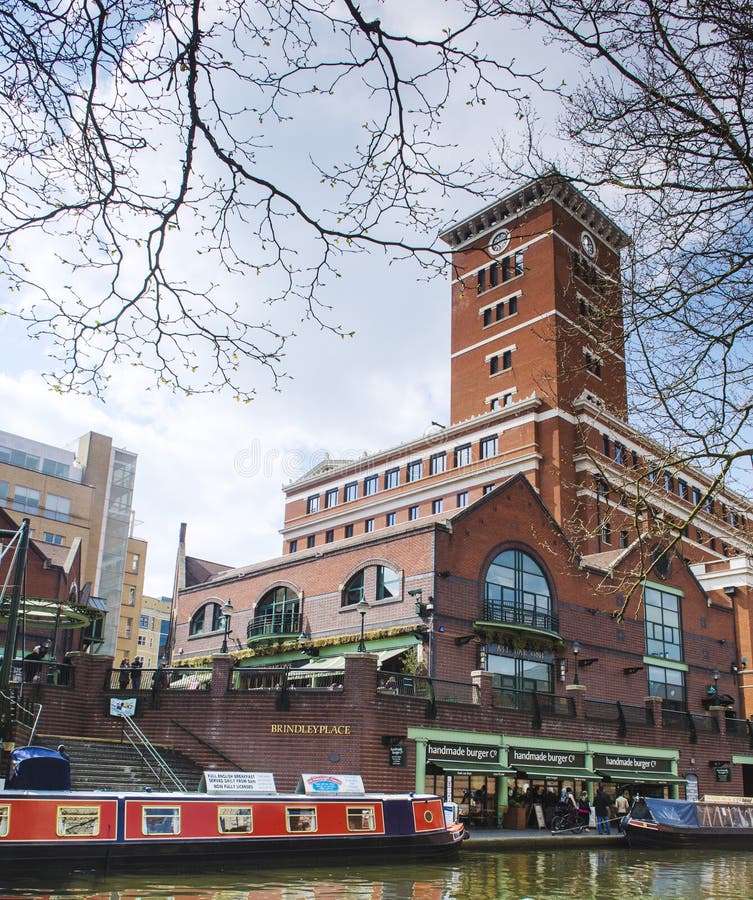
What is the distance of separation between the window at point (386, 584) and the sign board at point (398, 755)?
8.60m

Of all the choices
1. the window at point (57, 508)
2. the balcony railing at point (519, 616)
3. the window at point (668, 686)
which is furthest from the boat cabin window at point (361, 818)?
the window at point (57, 508)

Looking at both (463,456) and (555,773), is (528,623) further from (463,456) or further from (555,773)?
(463,456)

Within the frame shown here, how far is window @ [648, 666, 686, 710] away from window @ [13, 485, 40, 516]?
55.5 m

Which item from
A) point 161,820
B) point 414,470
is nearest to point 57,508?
point 414,470

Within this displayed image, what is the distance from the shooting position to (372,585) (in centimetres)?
3725

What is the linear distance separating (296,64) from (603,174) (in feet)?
13.8

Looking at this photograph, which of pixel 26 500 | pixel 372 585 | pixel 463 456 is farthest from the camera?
pixel 26 500

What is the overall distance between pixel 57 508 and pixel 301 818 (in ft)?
216

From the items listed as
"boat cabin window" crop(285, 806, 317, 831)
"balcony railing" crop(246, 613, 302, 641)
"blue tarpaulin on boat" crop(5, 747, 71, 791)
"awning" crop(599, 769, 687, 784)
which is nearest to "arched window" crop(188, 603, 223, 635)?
"balcony railing" crop(246, 613, 302, 641)

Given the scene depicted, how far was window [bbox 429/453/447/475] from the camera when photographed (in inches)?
2470

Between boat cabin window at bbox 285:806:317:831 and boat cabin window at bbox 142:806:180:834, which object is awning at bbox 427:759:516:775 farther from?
boat cabin window at bbox 142:806:180:834

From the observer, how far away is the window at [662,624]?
4369cm

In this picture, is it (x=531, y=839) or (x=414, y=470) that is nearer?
(x=531, y=839)

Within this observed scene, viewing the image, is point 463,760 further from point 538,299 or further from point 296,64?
point 538,299
